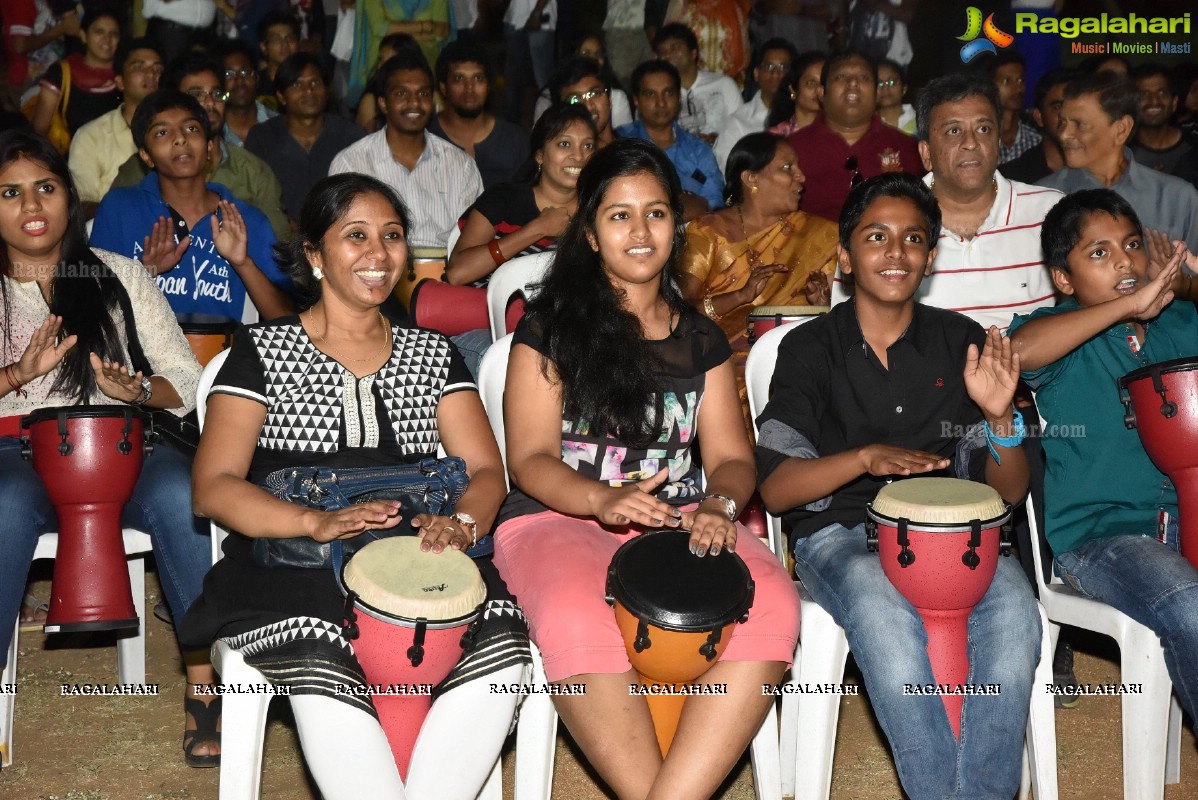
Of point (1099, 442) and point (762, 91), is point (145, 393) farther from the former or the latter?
point (762, 91)

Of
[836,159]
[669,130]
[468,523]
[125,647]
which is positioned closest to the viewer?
[468,523]

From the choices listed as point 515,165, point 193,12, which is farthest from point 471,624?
point 193,12

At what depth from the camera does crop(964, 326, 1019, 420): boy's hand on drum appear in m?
2.95

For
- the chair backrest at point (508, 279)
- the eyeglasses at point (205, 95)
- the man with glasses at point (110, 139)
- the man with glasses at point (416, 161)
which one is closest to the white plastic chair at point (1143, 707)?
the chair backrest at point (508, 279)

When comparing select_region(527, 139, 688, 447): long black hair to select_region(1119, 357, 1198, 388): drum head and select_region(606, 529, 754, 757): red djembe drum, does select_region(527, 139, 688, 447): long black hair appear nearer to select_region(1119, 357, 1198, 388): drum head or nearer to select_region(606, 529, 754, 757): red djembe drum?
select_region(606, 529, 754, 757): red djembe drum

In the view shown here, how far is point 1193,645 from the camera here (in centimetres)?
274

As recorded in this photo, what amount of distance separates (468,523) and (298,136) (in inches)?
157

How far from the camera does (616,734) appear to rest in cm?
255

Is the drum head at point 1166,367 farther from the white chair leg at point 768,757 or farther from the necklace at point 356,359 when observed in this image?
the necklace at point 356,359

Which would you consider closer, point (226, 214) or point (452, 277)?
point (226, 214)

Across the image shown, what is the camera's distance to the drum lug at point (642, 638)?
251 cm

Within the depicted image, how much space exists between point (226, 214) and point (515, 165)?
7.19 feet

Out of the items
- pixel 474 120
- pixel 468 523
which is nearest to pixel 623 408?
pixel 468 523

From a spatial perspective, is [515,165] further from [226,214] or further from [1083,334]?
[1083,334]
